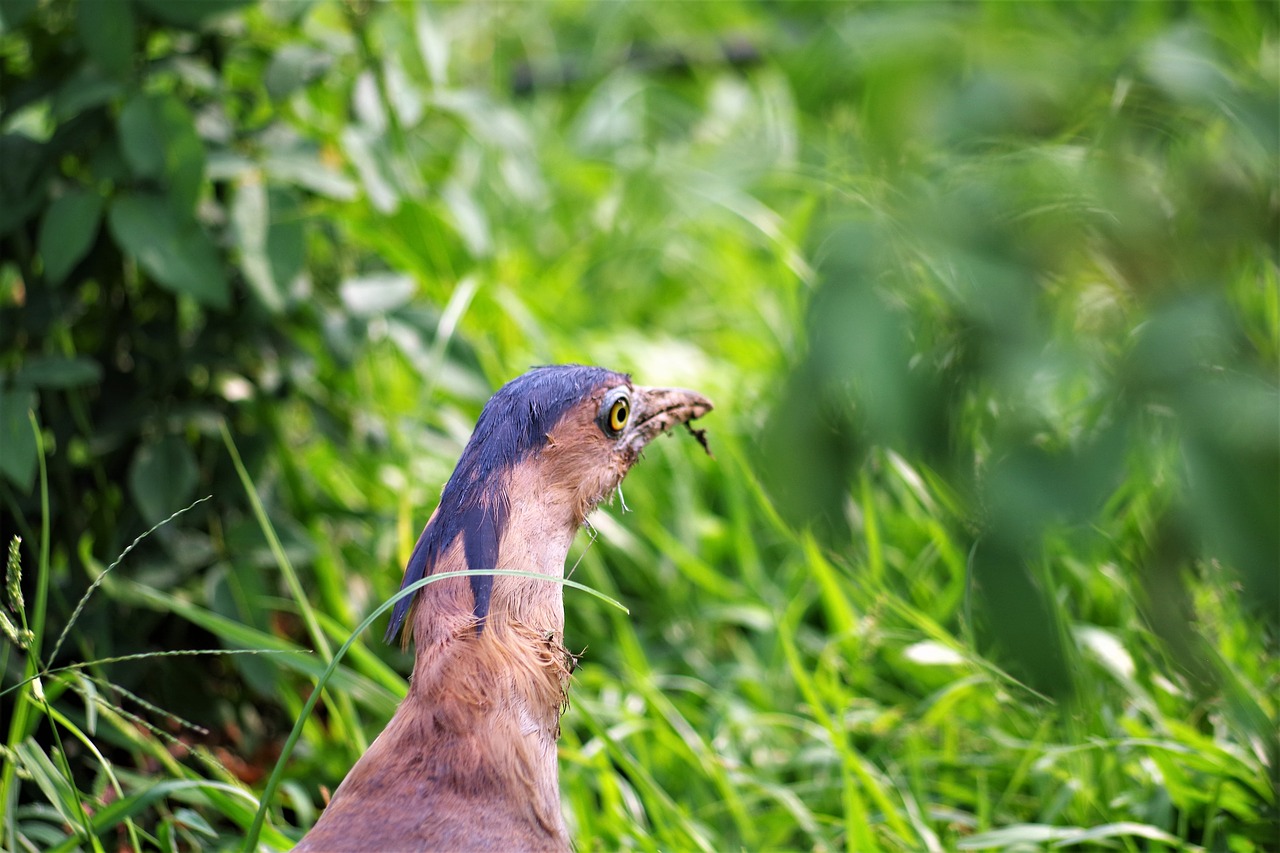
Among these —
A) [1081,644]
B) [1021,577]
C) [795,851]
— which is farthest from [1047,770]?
[1021,577]

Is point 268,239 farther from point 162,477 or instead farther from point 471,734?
point 471,734

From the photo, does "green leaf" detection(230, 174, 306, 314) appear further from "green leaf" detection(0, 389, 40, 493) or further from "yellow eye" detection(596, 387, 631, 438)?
"yellow eye" detection(596, 387, 631, 438)

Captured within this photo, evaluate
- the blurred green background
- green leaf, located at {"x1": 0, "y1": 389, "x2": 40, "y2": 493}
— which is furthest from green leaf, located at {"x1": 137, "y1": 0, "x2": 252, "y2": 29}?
green leaf, located at {"x1": 0, "y1": 389, "x2": 40, "y2": 493}

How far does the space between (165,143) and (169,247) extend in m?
0.19

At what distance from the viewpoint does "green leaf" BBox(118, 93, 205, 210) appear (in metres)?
2.16

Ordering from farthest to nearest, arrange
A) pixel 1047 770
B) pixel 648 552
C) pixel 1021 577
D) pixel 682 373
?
pixel 682 373, pixel 648 552, pixel 1047 770, pixel 1021 577

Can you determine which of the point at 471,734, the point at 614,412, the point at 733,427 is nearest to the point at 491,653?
the point at 471,734

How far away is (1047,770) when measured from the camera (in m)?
2.25

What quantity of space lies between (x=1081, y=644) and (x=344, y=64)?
2008mm

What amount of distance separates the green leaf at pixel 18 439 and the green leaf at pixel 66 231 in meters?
0.23

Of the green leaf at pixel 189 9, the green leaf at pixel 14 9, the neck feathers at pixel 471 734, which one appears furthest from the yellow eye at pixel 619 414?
the green leaf at pixel 14 9

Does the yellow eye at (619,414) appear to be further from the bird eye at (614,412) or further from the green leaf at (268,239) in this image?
the green leaf at (268,239)

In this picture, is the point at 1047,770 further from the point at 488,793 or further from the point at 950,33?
the point at 950,33

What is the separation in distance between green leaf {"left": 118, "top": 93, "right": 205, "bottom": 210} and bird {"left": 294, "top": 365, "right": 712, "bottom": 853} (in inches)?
36.3
